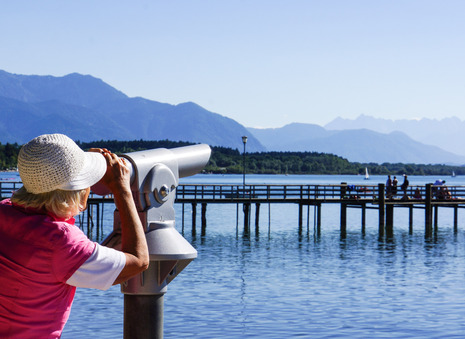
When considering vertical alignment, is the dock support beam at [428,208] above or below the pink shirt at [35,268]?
below

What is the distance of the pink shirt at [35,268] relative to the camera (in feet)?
7.72

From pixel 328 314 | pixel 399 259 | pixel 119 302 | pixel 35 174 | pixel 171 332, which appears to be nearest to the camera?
pixel 35 174

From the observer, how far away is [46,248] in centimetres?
235

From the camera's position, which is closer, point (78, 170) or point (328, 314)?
point (78, 170)

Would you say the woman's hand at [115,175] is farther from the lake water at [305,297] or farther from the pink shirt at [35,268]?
the lake water at [305,297]

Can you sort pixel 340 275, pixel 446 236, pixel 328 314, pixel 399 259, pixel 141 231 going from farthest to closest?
pixel 446 236 → pixel 399 259 → pixel 340 275 → pixel 328 314 → pixel 141 231

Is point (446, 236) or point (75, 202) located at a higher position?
point (75, 202)

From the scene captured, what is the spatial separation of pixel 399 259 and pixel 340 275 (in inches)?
234

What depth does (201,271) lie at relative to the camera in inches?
922

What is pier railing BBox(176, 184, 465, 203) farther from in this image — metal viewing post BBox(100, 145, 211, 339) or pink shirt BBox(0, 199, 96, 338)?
pink shirt BBox(0, 199, 96, 338)

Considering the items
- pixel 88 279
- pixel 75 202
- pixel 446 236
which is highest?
pixel 75 202

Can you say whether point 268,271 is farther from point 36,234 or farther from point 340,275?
point 36,234

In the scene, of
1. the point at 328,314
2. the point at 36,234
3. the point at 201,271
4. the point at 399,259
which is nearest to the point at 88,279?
the point at 36,234

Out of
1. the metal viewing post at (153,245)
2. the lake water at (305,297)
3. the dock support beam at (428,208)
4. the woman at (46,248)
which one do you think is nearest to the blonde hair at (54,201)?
the woman at (46,248)
